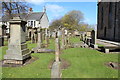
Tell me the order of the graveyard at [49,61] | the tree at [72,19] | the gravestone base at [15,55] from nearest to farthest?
the graveyard at [49,61] < the gravestone base at [15,55] < the tree at [72,19]

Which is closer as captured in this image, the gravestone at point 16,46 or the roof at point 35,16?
the gravestone at point 16,46

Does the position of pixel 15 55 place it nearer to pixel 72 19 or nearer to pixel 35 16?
pixel 35 16

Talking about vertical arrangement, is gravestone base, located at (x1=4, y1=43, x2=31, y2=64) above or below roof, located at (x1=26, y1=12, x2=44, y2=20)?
below

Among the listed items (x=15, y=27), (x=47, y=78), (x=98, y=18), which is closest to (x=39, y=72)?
(x=47, y=78)

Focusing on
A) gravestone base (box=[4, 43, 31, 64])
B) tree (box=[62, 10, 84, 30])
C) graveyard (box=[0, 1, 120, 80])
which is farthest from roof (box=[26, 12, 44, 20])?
gravestone base (box=[4, 43, 31, 64])

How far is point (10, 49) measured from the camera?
6.80 meters

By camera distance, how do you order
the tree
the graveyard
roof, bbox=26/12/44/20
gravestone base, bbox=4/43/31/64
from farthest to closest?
1. the tree
2. roof, bbox=26/12/44/20
3. gravestone base, bbox=4/43/31/64
4. the graveyard

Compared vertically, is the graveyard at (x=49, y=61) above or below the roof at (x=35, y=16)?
A: below

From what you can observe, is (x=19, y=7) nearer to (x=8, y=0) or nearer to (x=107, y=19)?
→ (x=8, y=0)

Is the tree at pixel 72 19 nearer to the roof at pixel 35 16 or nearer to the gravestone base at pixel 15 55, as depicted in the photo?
the roof at pixel 35 16

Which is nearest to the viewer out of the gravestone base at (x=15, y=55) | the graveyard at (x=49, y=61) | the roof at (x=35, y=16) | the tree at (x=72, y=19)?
Answer: the graveyard at (x=49, y=61)

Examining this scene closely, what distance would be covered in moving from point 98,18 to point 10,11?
2403 centimetres

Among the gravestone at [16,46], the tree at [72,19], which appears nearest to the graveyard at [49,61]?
the gravestone at [16,46]

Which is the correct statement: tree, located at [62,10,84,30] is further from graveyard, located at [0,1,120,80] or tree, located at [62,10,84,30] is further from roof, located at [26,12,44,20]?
graveyard, located at [0,1,120,80]
